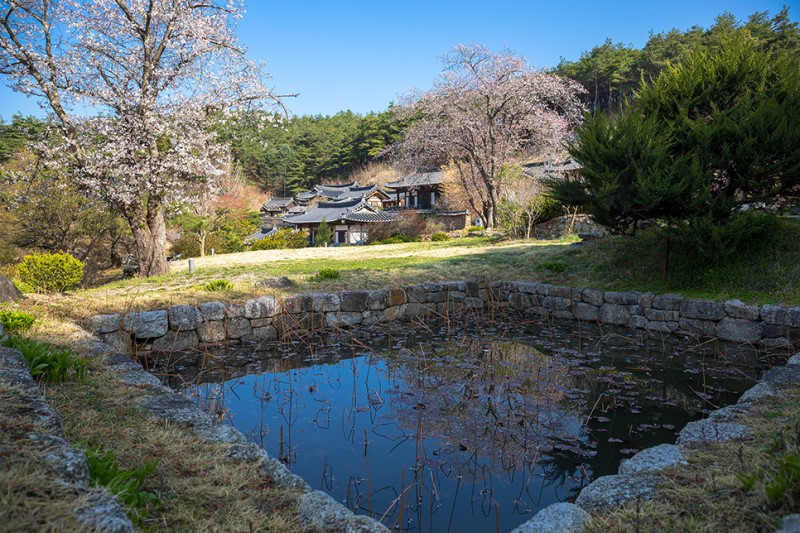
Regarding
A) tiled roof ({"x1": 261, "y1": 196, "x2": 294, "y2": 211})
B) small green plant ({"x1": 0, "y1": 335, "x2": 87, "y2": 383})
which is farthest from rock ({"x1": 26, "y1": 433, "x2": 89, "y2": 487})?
tiled roof ({"x1": 261, "y1": 196, "x2": 294, "y2": 211})

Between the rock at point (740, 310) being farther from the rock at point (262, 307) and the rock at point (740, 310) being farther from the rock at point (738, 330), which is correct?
the rock at point (262, 307)

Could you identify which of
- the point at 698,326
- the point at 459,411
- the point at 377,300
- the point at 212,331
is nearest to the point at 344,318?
the point at 377,300

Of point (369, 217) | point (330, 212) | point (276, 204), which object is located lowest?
point (369, 217)

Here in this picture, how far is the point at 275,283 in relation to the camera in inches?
314

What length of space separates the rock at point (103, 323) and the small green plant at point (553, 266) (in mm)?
7669

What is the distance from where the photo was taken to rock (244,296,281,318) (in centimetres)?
681

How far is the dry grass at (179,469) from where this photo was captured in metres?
1.78

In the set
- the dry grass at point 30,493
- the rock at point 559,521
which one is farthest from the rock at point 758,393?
the dry grass at point 30,493

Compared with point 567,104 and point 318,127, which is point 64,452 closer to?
point 567,104

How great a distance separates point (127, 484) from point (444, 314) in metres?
7.03

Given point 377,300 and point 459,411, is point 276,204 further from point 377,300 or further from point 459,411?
point 459,411

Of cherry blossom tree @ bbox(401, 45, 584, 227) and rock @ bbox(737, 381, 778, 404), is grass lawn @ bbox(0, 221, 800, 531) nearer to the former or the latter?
rock @ bbox(737, 381, 778, 404)

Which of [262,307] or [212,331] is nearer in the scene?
[212,331]

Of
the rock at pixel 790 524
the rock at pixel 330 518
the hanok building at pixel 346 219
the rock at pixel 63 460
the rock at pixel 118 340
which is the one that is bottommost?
the rock at pixel 118 340
